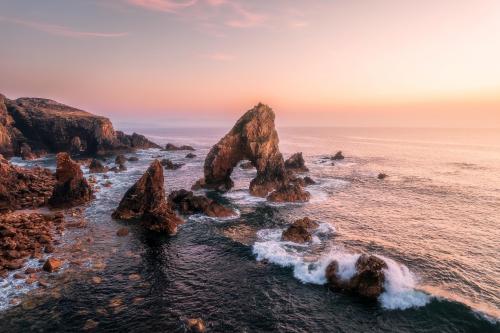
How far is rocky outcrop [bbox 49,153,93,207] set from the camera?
162ft

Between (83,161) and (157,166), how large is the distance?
6016 cm

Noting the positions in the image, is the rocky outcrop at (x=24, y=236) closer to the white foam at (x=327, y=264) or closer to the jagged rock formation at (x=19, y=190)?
the jagged rock formation at (x=19, y=190)

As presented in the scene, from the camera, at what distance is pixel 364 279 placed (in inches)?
1060

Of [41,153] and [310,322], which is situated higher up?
[41,153]

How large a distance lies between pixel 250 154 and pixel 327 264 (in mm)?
37401

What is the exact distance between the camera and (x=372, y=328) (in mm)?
22109

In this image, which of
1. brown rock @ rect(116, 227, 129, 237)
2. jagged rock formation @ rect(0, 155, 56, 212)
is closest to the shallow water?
brown rock @ rect(116, 227, 129, 237)

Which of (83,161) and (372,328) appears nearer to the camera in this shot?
(372,328)

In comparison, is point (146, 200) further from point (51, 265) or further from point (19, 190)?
point (19, 190)

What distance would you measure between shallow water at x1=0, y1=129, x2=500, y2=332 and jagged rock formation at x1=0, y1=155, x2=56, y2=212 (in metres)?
9.30

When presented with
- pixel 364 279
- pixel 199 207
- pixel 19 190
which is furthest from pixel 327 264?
pixel 19 190

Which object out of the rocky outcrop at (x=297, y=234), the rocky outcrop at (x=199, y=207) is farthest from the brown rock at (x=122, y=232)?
the rocky outcrop at (x=297, y=234)

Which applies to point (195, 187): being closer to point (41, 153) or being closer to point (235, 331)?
point (235, 331)

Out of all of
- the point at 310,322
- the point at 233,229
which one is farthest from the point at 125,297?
the point at 233,229
